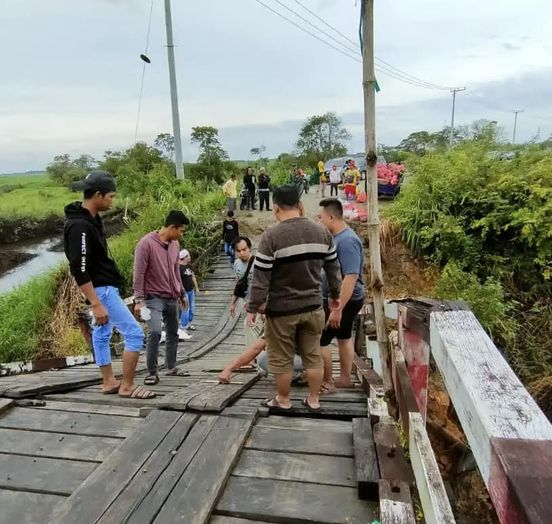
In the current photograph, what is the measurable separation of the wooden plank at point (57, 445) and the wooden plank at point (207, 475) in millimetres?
519

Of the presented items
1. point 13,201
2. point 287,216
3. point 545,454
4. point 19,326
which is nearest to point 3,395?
point 287,216

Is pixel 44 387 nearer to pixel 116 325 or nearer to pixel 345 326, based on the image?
pixel 116 325

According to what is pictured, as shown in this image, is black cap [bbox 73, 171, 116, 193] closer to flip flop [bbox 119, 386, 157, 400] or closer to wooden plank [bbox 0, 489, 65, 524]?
flip flop [bbox 119, 386, 157, 400]

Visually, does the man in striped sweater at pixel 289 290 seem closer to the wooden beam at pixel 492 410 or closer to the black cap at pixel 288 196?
the black cap at pixel 288 196

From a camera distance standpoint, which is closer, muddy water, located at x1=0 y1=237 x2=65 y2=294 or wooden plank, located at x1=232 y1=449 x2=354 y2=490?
wooden plank, located at x1=232 y1=449 x2=354 y2=490

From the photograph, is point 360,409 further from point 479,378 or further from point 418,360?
point 479,378

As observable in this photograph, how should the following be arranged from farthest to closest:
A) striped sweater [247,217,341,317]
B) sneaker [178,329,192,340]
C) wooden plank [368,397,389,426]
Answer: sneaker [178,329,192,340] < striped sweater [247,217,341,317] < wooden plank [368,397,389,426]

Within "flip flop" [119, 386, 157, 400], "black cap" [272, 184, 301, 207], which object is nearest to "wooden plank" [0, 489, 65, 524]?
"flip flop" [119, 386, 157, 400]

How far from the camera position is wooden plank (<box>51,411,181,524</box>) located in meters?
1.82

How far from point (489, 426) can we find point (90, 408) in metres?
2.57

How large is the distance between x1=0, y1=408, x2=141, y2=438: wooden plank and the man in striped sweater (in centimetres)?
87

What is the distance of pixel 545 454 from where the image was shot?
0.99 m

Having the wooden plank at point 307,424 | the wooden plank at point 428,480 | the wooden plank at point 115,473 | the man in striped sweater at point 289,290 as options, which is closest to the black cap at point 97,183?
the man in striped sweater at point 289,290

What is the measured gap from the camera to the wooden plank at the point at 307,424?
2566 mm
